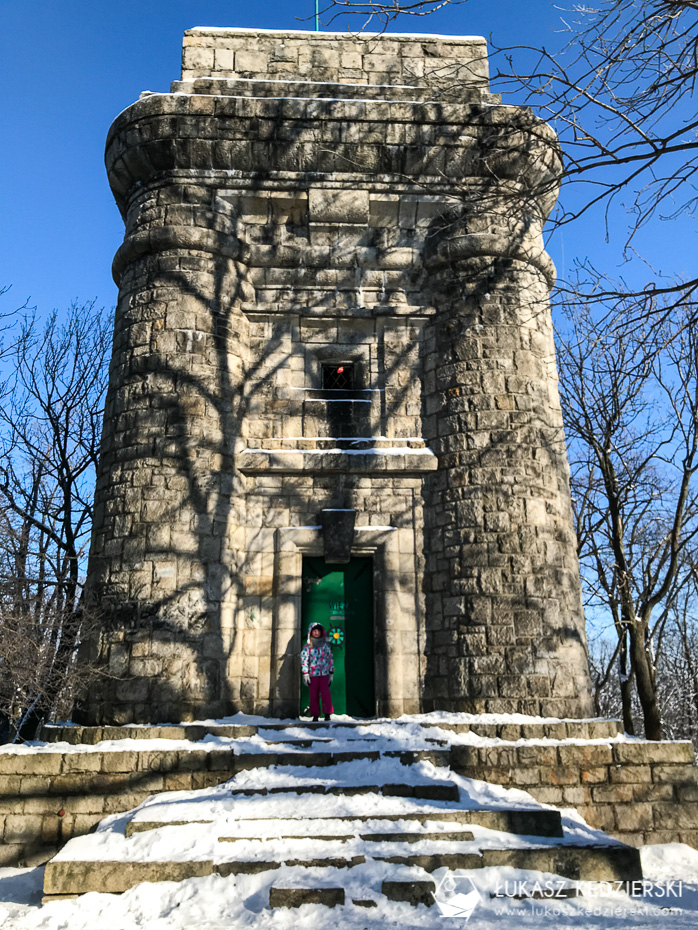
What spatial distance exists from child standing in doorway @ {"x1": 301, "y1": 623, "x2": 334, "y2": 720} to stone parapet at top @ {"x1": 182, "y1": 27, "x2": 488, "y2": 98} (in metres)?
8.29

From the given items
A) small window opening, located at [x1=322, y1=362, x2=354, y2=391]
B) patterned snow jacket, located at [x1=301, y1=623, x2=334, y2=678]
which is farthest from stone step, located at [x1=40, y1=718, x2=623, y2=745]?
small window opening, located at [x1=322, y1=362, x2=354, y2=391]

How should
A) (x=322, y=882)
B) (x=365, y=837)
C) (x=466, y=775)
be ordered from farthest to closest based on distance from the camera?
(x=466, y=775)
(x=365, y=837)
(x=322, y=882)

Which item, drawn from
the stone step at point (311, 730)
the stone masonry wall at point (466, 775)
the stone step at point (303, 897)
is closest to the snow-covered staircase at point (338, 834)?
the stone step at point (303, 897)

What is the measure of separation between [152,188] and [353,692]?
24.6ft

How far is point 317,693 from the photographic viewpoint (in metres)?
8.19

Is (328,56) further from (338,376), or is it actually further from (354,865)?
(354,865)

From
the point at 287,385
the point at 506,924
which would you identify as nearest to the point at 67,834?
the point at 506,924

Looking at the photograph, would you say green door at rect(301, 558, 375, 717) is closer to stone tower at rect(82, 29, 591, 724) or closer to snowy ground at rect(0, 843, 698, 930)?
stone tower at rect(82, 29, 591, 724)

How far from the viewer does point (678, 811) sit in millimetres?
7172

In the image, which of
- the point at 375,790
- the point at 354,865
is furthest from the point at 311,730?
the point at 354,865

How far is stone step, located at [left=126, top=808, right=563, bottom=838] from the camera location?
5742 millimetres

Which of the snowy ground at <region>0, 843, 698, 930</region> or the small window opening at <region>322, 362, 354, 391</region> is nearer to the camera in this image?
the snowy ground at <region>0, 843, 698, 930</region>

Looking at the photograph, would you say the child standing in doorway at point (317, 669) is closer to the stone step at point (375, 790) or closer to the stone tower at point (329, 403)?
the stone tower at point (329, 403)

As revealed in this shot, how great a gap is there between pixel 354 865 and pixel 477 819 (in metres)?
1.32
